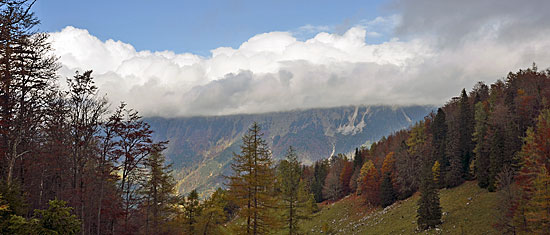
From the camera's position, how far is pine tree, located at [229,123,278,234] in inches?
1113

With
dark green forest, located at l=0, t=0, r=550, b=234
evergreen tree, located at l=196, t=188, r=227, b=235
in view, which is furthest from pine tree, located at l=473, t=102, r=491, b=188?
evergreen tree, located at l=196, t=188, r=227, b=235

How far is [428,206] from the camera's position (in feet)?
159

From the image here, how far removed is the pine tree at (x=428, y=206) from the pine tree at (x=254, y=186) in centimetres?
2929

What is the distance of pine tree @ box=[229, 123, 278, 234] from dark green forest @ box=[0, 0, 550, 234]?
0.09 metres

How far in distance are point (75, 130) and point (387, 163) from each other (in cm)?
7305

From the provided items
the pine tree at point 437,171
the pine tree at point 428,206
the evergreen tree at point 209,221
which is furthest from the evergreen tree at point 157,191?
the pine tree at point 437,171

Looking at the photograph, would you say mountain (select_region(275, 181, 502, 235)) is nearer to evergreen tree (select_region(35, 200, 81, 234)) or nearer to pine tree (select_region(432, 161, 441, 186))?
pine tree (select_region(432, 161, 441, 186))

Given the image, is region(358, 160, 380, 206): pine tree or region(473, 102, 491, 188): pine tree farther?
region(358, 160, 380, 206): pine tree

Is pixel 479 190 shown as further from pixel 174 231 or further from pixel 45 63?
pixel 45 63

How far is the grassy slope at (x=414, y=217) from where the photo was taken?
44.9 m

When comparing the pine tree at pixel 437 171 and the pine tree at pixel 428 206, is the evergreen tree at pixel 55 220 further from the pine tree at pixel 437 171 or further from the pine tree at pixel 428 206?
the pine tree at pixel 437 171

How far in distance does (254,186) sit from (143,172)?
466 inches

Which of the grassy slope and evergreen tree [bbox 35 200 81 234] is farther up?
evergreen tree [bbox 35 200 81 234]

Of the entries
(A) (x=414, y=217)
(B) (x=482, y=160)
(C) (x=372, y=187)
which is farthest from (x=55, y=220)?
(C) (x=372, y=187)
